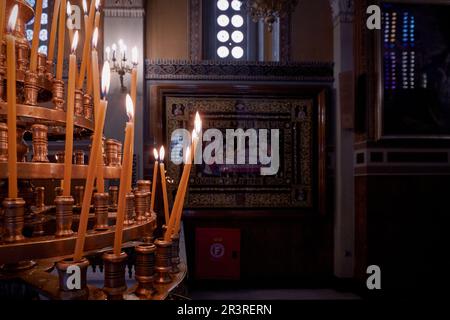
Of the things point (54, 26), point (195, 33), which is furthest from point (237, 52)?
point (54, 26)

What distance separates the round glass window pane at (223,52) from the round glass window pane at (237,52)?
90 mm

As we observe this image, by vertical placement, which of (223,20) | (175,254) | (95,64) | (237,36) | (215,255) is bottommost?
(215,255)

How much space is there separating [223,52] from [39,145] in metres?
5.50

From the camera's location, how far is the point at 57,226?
0.85 metres

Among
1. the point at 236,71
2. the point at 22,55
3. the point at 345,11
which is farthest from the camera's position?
the point at 236,71

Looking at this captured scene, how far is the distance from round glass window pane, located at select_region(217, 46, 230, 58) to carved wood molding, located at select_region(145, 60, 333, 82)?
56cm

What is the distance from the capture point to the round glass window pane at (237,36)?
6.24 meters

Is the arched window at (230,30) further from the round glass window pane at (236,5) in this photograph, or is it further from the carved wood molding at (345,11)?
the carved wood molding at (345,11)

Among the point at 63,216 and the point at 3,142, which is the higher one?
the point at 3,142

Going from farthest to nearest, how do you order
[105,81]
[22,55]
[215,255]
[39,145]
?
[215,255] → [22,55] → [39,145] → [105,81]

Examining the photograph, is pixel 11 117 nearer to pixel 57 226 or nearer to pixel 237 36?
pixel 57 226

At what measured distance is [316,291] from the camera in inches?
212

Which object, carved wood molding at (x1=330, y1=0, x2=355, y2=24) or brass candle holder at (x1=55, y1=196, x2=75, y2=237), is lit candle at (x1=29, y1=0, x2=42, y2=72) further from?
carved wood molding at (x1=330, y1=0, x2=355, y2=24)
